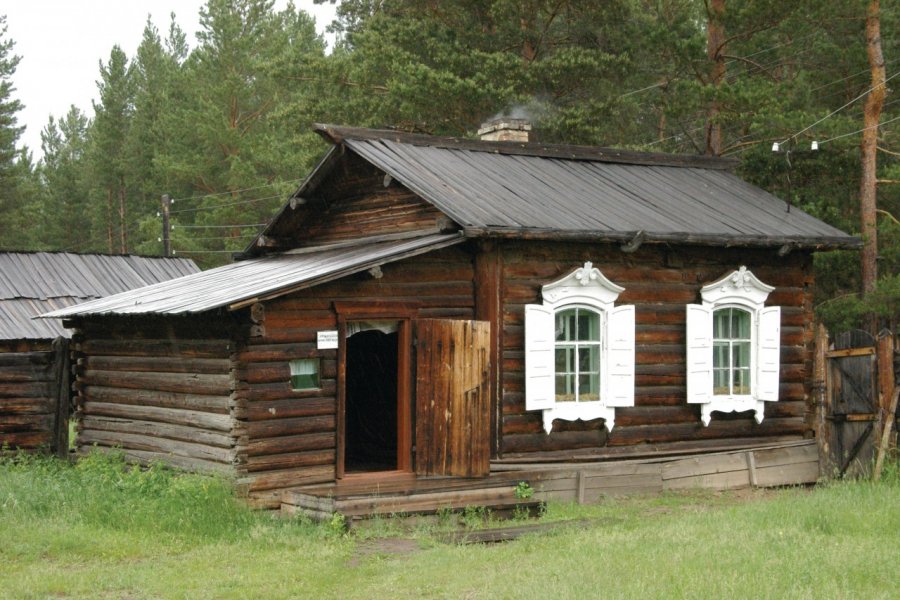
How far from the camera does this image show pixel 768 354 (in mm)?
15914

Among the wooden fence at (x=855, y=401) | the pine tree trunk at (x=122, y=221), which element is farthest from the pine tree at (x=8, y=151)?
the wooden fence at (x=855, y=401)

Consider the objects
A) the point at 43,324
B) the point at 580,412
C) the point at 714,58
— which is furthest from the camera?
the point at 714,58

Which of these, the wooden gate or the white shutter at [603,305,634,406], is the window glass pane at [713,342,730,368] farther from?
the white shutter at [603,305,634,406]

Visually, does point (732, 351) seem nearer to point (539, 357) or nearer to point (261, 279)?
point (539, 357)

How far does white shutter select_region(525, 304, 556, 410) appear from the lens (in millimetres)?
14070

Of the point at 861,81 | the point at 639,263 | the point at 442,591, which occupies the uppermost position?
the point at 861,81

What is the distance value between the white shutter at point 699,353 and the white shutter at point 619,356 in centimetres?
96

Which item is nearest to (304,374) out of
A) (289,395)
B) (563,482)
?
(289,395)

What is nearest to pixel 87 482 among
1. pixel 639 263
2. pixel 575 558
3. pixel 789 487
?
pixel 575 558

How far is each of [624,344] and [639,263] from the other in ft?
3.68

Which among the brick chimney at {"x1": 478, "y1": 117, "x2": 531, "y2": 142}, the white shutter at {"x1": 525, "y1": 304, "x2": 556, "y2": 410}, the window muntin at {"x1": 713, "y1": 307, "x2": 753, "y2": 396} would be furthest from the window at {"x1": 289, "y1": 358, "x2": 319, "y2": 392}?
the brick chimney at {"x1": 478, "y1": 117, "x2": 531, "y2": 142}

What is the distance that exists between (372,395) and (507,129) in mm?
4578

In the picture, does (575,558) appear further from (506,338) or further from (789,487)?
(789,487)

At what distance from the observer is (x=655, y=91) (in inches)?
1184
